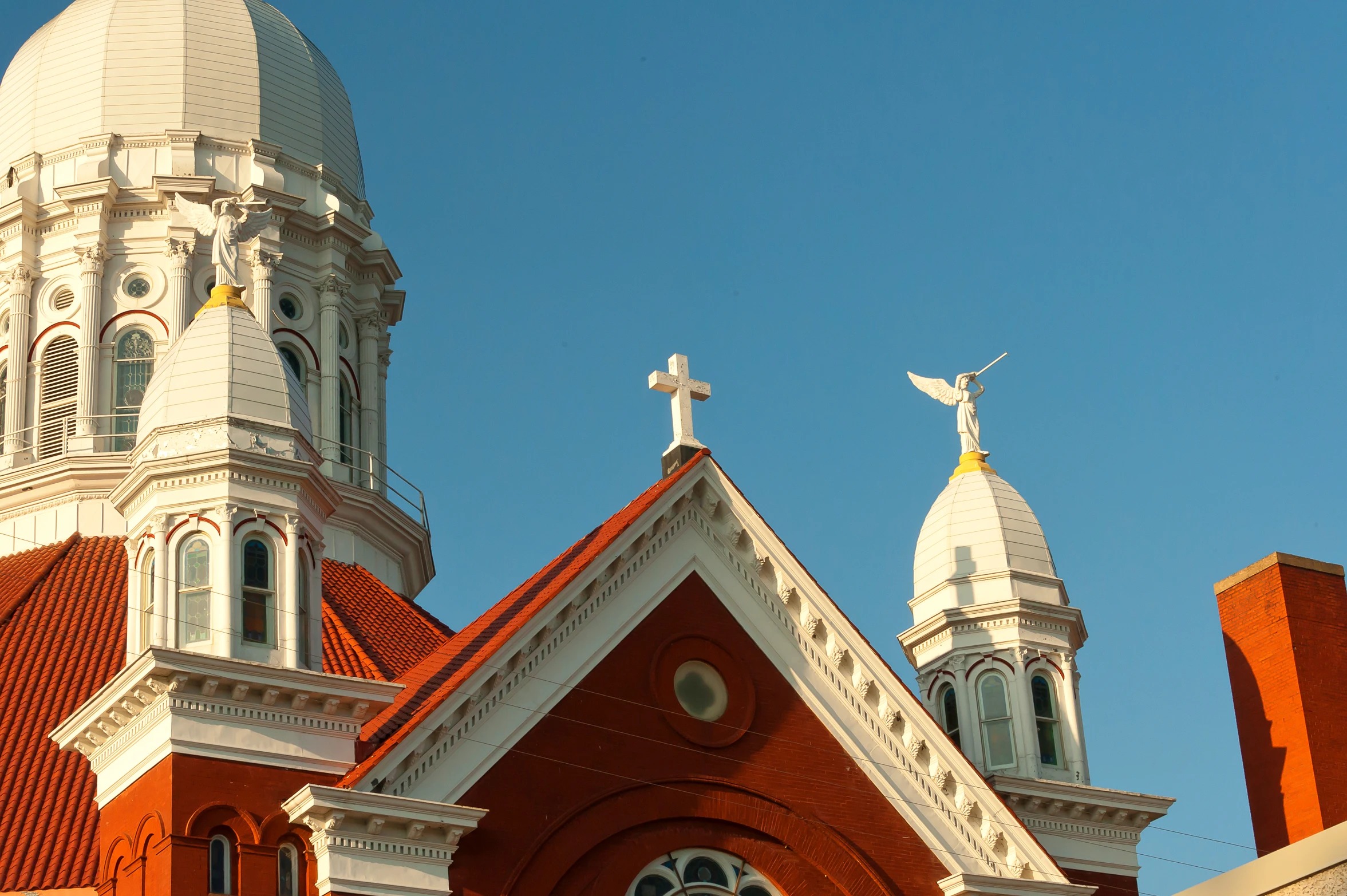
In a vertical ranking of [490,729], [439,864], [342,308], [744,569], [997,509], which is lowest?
[439,864]

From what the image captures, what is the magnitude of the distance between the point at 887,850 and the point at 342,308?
70.6 ft

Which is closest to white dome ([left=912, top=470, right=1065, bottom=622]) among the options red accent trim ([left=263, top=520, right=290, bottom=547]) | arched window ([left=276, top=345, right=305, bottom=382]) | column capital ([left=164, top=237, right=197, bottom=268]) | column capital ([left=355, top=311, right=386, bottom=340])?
red accent trim ([left=263, top=520, right=290, bottom=547])

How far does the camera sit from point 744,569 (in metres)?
30.8

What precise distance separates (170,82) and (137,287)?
5.06 m

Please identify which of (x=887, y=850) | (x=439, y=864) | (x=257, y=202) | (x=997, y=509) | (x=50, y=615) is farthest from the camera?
(x=257, y=202)

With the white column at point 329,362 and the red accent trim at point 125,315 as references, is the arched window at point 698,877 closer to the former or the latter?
the white column at point 329,362

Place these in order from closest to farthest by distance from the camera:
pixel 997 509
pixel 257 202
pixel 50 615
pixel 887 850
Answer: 1. pixel 887 850
2. pixel 997 509
3. pixel 50 615
4. pixel 257 202

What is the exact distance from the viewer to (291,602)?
28000 millimetres

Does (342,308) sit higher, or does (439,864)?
(342,308)

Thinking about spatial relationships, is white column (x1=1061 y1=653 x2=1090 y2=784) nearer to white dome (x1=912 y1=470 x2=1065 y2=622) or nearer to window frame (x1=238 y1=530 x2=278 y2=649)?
white dome (x1=912 y1=470 x2=1065 y2=622)

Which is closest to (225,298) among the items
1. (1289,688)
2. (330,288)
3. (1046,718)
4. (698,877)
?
(698,877)

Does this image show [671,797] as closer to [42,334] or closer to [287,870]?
[287,870]

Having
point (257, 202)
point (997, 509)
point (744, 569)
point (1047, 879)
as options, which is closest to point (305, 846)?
point (744, 569)

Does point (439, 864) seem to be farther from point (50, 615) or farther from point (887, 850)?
point (50, 615)
